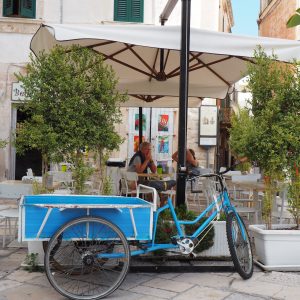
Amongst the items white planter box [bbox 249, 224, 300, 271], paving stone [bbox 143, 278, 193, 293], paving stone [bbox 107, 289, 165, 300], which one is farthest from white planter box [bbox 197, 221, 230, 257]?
paving stone [bbox 107, 289, 165, 300]

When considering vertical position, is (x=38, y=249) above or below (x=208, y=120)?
below

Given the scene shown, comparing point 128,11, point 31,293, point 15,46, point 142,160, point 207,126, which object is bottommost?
point 31,293

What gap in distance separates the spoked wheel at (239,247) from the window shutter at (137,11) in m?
9.90

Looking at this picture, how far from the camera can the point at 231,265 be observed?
483 centimetres

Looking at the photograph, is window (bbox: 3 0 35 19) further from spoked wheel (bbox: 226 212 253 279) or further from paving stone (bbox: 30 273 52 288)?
spoked wheel (bbox: 226 212 253 279)

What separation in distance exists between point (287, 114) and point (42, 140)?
2464 millimetres

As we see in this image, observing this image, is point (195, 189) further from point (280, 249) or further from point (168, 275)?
point (168, 275)

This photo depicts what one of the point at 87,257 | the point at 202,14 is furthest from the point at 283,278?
the point at 202,14

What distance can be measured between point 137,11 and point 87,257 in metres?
10.6

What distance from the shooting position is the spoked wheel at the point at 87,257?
3859 millimetres

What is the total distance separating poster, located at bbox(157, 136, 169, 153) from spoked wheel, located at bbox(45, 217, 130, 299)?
10.2 meters

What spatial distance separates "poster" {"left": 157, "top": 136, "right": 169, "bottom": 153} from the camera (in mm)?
14341

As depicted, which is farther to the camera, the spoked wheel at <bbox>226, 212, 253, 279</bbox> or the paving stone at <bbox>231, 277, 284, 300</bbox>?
the spoked wheel at <bbox>226, 212, 253, 279</bbox>

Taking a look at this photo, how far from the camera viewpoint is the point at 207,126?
1461 centimetres
